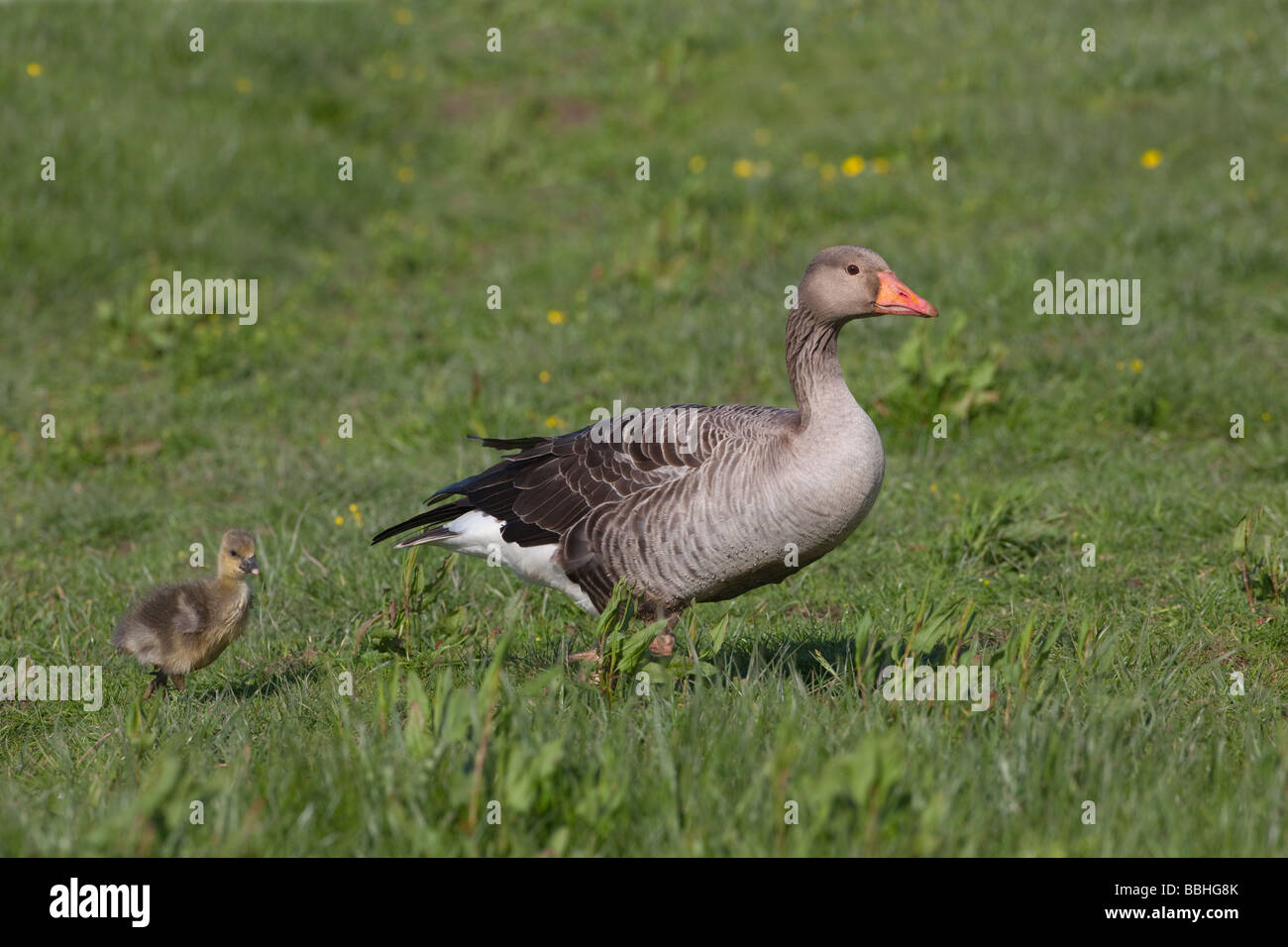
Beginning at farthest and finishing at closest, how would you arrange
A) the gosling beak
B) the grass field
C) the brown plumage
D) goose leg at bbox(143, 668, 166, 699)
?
goose leg at bbox(143, 668, 166, 699) < the brown plumage < the gosling beak < the grass field

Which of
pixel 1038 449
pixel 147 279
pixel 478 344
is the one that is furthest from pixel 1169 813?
pixel 147 279

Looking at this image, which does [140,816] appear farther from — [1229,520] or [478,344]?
[478,344]

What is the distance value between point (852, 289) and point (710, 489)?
3.18 ft

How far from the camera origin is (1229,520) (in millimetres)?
6719

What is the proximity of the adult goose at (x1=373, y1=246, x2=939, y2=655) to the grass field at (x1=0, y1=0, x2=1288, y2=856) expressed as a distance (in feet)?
1.19

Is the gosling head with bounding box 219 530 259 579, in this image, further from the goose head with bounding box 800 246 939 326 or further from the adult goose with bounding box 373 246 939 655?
the goose head with bounding box 800 246 939 326

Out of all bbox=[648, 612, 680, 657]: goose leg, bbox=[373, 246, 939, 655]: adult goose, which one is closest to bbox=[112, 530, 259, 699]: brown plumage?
bbox=[373, 246, 939, 655]: adult goose

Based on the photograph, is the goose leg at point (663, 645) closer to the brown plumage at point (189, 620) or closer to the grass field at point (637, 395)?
the grass field at point (637, 395)

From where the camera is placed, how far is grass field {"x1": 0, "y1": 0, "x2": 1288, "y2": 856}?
3.76 metres

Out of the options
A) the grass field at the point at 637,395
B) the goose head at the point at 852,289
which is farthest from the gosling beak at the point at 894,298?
the grass field at the point at 637,395

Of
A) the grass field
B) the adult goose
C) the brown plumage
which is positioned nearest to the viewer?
the grass field

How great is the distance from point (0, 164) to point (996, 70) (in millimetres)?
9485

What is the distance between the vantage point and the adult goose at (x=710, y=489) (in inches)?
193

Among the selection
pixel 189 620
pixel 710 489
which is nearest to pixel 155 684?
pixel 189 620
